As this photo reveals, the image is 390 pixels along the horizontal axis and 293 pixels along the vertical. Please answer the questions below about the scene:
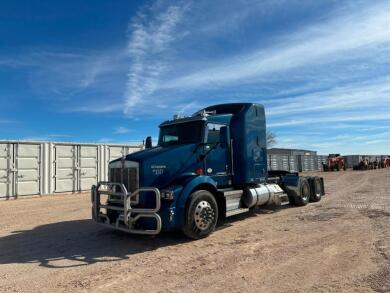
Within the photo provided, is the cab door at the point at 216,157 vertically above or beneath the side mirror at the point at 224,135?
beneath

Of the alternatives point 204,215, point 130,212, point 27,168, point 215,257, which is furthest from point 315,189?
point 27,168

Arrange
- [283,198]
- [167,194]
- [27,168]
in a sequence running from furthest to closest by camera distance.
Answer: [27,168]
[283,198]
[167,194]

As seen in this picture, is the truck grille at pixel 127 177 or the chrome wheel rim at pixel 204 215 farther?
the chrome wheel rim at pixel 204 215

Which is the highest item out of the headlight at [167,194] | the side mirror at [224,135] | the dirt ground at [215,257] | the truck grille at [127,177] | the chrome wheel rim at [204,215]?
the side mirror at [224,135]

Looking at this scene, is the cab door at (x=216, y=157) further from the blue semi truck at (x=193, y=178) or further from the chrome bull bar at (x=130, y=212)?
the chrome bull bar at (x=130, y=212)

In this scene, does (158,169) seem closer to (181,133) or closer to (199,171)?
(199,171)

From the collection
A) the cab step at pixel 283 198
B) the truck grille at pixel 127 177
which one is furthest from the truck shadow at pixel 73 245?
the cab step at pixel 283 198

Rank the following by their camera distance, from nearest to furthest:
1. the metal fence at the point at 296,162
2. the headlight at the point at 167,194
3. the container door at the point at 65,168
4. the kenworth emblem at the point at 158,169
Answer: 1. the headlight at the point at 167,194
2. the kenworth emblem at the point at 158,169
3. the container door at the point at 65,168
4. the metal fence at the point at 296,162

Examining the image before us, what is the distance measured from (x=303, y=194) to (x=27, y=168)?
12694mm

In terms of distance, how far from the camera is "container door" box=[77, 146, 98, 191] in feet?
64.3

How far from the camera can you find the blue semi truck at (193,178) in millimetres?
7461

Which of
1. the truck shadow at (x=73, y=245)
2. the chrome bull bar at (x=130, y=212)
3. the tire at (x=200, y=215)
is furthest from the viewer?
the tire at (x=200, y=215)

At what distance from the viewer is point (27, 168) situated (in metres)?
17.4

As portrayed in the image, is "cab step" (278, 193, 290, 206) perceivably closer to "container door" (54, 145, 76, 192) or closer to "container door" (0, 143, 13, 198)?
"container door" (54, 145, 76, 192)
